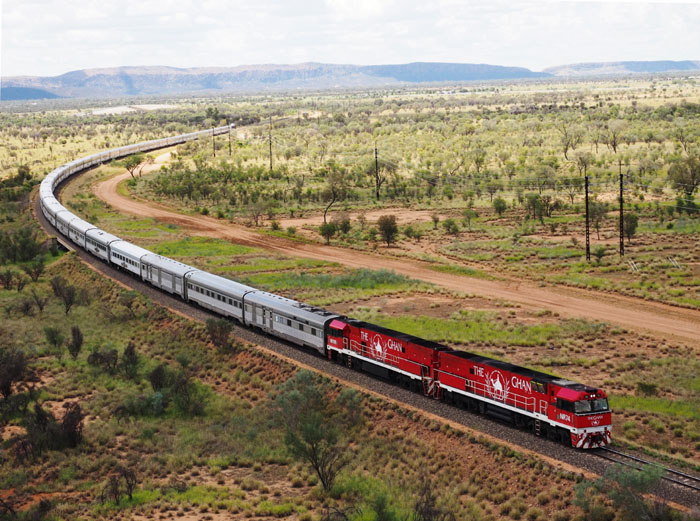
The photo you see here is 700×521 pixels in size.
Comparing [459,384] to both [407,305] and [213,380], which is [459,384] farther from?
[407,305]

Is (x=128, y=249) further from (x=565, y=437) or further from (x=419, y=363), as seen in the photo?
(x=565, y=437)

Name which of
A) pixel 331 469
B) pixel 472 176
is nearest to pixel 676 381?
pixel 331 469

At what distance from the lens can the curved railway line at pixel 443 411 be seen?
79.2 ft

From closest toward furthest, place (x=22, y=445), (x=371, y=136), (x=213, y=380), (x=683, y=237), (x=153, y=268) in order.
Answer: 1. (x=22, y=445)
2. (x=213, y=380)
3. (x=153, y=268)
4. (x=683, y=237)
5. (x=371, y=136)

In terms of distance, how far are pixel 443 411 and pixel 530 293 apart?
21.8m

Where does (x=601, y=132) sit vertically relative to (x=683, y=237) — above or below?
above

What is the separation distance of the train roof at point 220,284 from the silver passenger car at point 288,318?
1097 millimetres

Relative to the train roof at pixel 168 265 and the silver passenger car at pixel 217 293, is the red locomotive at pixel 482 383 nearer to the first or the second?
the silver passenger car at pixel 217 293

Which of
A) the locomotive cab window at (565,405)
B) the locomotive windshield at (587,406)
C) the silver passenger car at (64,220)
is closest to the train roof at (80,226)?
the silver passenger car at (64,220)

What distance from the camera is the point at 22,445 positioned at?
2830 centimetres

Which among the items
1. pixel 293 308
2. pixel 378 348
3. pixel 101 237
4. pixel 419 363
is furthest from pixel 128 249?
pixel 419 363

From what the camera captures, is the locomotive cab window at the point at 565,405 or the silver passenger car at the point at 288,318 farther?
the silver passenger car at the point at 288,318

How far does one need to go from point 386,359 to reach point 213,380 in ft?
30.2

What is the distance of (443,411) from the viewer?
29297 mm
